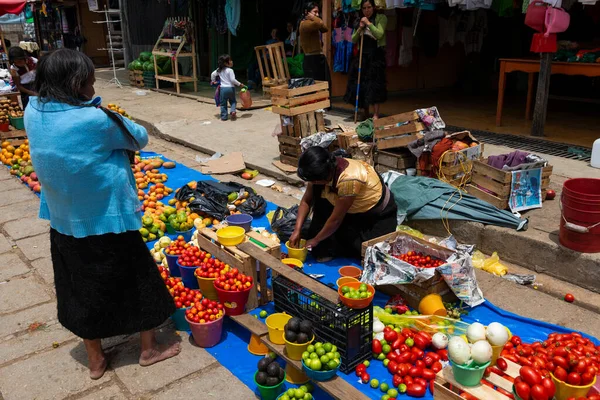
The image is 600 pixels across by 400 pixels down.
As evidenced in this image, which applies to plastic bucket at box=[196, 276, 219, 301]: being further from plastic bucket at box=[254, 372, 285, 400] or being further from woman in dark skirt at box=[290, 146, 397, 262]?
woman in dark skirt at box=[290, 146, 397, 262]

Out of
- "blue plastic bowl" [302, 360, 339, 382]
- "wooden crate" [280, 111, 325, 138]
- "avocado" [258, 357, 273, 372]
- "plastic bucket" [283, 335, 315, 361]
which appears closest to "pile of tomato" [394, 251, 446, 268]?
"plastic bucket" [283, 335, 315, 361]

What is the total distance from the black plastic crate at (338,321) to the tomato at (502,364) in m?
0.84

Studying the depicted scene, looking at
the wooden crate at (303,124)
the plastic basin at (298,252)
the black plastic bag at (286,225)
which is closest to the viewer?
the plastic basin at (298,252)

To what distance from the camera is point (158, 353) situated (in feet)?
11.5

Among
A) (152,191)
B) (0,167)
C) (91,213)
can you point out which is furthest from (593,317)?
(0,167)

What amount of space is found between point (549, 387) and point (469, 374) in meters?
0.37

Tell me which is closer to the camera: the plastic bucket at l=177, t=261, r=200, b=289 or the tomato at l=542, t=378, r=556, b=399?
the tomato at l=542, t=378, r=556, b=399

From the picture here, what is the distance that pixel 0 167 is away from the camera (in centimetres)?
875

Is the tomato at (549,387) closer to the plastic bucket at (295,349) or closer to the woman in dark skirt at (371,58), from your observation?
the plastic bucket at (295,349)

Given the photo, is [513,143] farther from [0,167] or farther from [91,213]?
[0,167]

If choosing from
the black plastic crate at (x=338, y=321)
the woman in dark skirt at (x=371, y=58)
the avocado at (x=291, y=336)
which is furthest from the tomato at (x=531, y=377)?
the woman in dark skirt at (x=371, y=58)

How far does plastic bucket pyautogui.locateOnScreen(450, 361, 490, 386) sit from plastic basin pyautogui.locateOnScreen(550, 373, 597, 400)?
368 millimetres

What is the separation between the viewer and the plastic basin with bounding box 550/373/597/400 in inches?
99.0

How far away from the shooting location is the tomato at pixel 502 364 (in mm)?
2793
